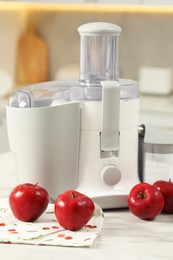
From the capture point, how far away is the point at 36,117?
1485 millimetres

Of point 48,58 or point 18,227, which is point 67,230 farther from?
point 48,58

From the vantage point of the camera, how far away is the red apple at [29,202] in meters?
1.38

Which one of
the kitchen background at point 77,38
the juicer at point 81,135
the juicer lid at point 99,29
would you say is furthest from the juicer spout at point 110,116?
the kitchen background at point 77,38

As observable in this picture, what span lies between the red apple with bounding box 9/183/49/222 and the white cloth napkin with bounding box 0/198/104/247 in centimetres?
2

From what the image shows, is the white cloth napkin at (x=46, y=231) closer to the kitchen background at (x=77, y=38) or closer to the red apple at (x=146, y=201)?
the red apple at (x=146, y=201)

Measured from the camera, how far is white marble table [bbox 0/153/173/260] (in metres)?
1.22

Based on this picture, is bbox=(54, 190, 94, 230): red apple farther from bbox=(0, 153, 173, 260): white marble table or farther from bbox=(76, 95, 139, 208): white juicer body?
bbox=(76, 95, 139, 208): white juicer body

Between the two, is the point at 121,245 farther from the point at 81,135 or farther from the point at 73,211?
the point at 81,135

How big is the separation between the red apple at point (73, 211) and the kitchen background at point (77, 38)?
2.23 metres

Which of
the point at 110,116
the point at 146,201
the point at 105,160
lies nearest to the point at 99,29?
the point at 110,116

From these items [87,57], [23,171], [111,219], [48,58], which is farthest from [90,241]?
[48,58]

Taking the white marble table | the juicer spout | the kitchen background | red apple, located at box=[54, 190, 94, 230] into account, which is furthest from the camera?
the kitchen background

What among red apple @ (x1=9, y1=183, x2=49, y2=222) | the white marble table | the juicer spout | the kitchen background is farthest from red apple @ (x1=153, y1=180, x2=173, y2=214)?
the kitchen background

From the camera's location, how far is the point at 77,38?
13.5 feet
